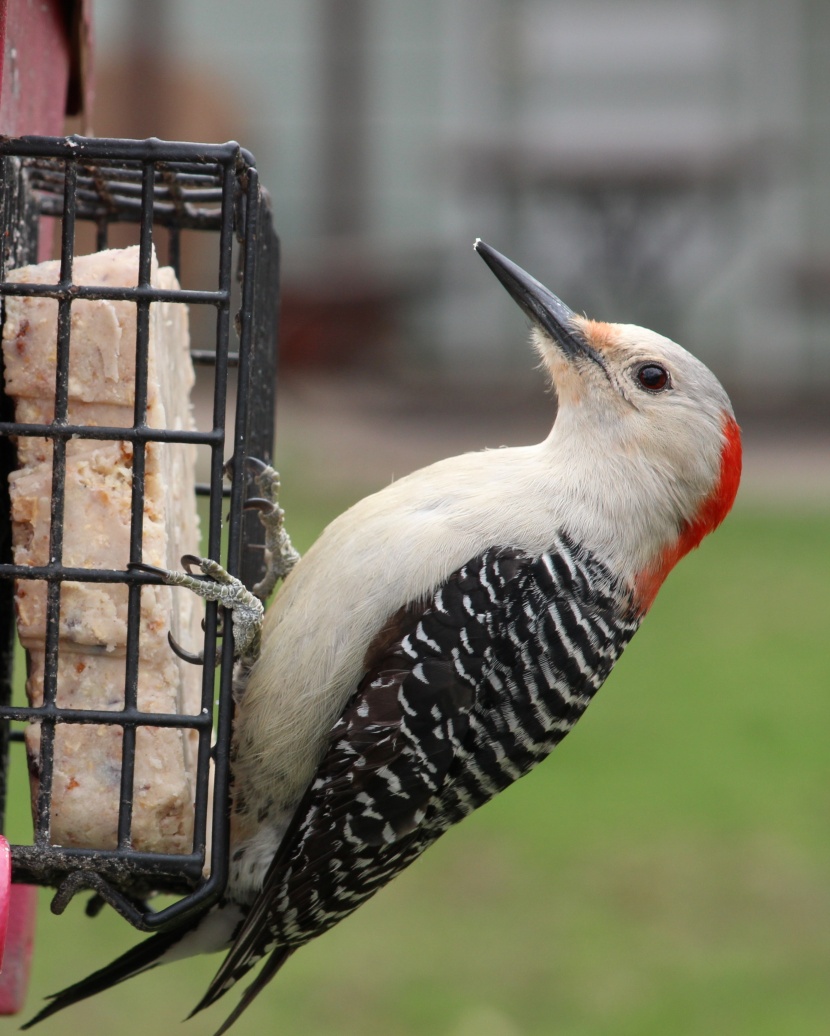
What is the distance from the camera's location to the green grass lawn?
5305 millimetres

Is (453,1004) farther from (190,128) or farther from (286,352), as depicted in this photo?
(190,128)

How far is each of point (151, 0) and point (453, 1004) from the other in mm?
12645

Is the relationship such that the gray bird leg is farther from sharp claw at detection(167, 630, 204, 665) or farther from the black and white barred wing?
the black and white barred wing

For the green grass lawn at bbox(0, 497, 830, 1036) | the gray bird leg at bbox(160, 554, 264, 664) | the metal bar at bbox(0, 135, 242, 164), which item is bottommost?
the green grass lawn at bbox(0, 497, 830, 1036)

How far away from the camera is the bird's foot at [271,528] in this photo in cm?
335

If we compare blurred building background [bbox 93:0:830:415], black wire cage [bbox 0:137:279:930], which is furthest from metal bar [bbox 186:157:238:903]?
blurred building background [bbox 93:0:830:415]

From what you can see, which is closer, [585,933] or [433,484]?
[433,484]

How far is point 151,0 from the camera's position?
15.3 m

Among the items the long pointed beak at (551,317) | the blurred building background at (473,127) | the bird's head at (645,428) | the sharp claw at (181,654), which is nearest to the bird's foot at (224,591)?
the sharp claw at (181,654)

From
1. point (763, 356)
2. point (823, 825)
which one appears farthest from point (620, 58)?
point (823, 825)

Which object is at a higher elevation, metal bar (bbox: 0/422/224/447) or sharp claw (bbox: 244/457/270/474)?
metal bar (bbox: 0/422/224/447)

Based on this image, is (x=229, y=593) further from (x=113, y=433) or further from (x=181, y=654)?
(x=113, y=433)

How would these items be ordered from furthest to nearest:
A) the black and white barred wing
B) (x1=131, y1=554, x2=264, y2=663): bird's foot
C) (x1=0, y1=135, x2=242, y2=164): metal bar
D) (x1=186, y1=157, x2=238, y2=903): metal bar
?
1. the black and white barred wing
2. (x1=131, y1=554, x2=264, y2=663): bird's foot
3. (x1=186, y1=157, x2=238, y2=903): metal bar
4. (x1=0, y1=135, x2=242, y2=164): metal bar

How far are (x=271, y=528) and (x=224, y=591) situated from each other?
68cm
